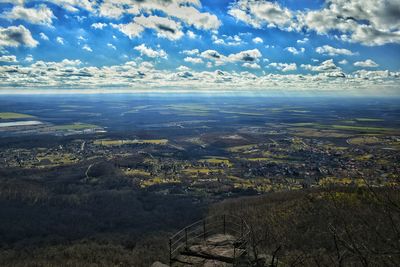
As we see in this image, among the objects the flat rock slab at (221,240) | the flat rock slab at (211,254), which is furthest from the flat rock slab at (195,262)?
the flat rock slab at (221,240)

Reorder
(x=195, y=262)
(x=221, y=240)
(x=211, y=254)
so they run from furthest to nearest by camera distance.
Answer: (x=221, y=240)
(x=211, y=254)
(x=195, y=262)

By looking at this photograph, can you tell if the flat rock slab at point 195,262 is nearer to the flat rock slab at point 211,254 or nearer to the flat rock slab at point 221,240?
the flat rock slab at point 211,254

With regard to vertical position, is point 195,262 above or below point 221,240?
below

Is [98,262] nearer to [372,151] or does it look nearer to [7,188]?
[7,188]

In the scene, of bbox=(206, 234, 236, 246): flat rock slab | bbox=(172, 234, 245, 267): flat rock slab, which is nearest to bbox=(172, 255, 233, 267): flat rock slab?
bbox=(172, 234, 245, 267): flat rock slab

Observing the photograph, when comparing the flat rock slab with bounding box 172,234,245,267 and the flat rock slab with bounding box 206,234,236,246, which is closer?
the flat rock slab with bounding box 172,234,245,267

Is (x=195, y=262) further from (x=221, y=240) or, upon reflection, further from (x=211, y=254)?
(x=221, y=240)

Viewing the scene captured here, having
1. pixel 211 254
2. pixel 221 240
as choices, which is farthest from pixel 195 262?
pixel 221 240

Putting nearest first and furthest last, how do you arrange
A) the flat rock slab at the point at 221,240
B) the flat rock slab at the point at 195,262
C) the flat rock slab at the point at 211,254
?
the flat rock slab at the point at 195,262, the flat rock slab at the point at 211,254, the flat rock slab at the point at 221,240

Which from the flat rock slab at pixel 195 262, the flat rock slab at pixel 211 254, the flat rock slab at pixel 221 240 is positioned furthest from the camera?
the flat rock slab at pixel 221 240

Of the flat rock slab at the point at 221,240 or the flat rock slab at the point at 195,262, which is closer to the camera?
the flat rock slab at the point at 195,262

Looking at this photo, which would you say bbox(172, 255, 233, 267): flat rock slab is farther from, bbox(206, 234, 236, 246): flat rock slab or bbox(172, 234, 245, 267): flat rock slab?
bbox(206, 234, 236, 246): flat rock slab

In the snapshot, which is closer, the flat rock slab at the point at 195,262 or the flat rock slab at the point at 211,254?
the flat rock slab at the point at 195,262
